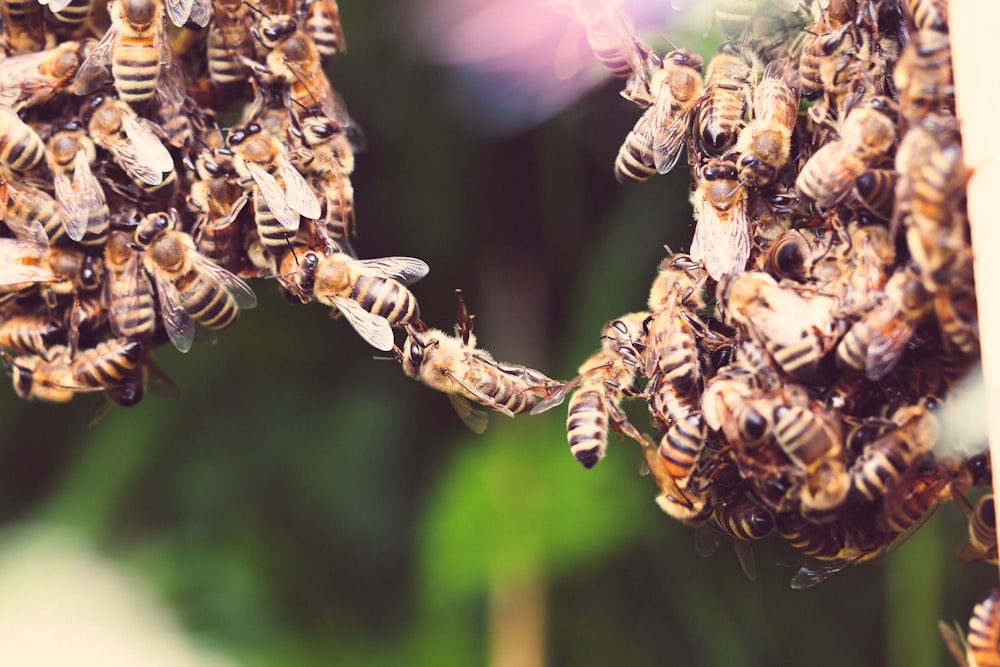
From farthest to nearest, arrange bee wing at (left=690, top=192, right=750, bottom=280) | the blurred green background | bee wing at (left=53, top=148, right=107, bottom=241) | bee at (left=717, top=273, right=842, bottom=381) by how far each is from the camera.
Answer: the blurred green background < bee wing at (left=53, top=148, right=107, bottom=241) < bee wing at (left=690, top=192, right=750, bottom=280) < bee at (left=717, top=273, right=842, bottom=381)

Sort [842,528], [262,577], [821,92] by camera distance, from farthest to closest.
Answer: [262,577] < [821,92] < [842,528]

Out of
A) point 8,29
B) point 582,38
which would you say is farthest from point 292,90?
point 582,38

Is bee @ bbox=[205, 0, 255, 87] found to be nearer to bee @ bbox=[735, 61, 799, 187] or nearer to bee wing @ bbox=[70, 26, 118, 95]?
bee wing @ bbox=[70, 26, 118, 95]

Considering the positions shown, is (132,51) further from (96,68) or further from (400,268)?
(400,268)

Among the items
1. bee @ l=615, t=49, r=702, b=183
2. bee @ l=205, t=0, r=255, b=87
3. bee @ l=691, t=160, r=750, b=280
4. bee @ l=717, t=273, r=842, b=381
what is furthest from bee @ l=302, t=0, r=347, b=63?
bee @ l=717, t=273, r=842, b=381

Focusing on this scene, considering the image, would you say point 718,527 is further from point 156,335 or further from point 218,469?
point 218,469

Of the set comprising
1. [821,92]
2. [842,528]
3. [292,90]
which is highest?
[821,92]

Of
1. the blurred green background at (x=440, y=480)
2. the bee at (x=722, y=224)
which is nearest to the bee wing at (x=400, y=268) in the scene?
the bee at (x=722, y=224)
